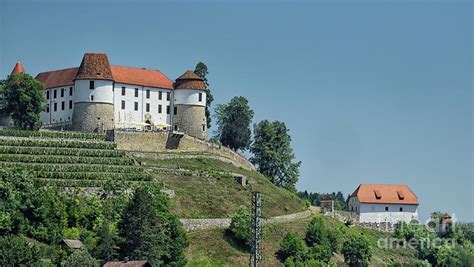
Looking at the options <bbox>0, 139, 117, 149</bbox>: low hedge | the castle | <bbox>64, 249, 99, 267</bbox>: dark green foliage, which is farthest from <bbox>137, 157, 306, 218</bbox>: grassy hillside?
<bbox>64, 249, 99, 267</bbox>: dark green foliage

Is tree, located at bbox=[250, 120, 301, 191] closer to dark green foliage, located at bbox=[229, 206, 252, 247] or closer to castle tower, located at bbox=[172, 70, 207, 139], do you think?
castle tower, located at bbox=[172, 70, 207, 139]

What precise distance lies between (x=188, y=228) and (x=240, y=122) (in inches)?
1100

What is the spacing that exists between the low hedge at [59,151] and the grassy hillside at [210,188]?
2.84 m

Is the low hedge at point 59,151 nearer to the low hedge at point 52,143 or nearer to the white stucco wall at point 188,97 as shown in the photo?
the low hedge at point 52,143

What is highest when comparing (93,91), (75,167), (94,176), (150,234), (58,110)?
(93,91)

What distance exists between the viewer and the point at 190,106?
347 ft

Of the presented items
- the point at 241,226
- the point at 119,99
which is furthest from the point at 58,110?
the point at 241,226

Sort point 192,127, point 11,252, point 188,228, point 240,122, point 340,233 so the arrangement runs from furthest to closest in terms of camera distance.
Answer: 1. point 240,122
2. point 192,127
3. point 340,233
4. point 188,228
5. point 11,252

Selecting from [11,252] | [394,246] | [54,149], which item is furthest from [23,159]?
[394,246]

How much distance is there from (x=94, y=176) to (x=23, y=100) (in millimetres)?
12741

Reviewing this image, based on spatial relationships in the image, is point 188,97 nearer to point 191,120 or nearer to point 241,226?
point 191,120

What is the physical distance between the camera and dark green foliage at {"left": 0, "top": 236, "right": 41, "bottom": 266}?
227 feet

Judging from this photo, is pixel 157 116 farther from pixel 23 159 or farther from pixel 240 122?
pixel 23 159

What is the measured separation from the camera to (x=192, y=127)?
4139 inches
